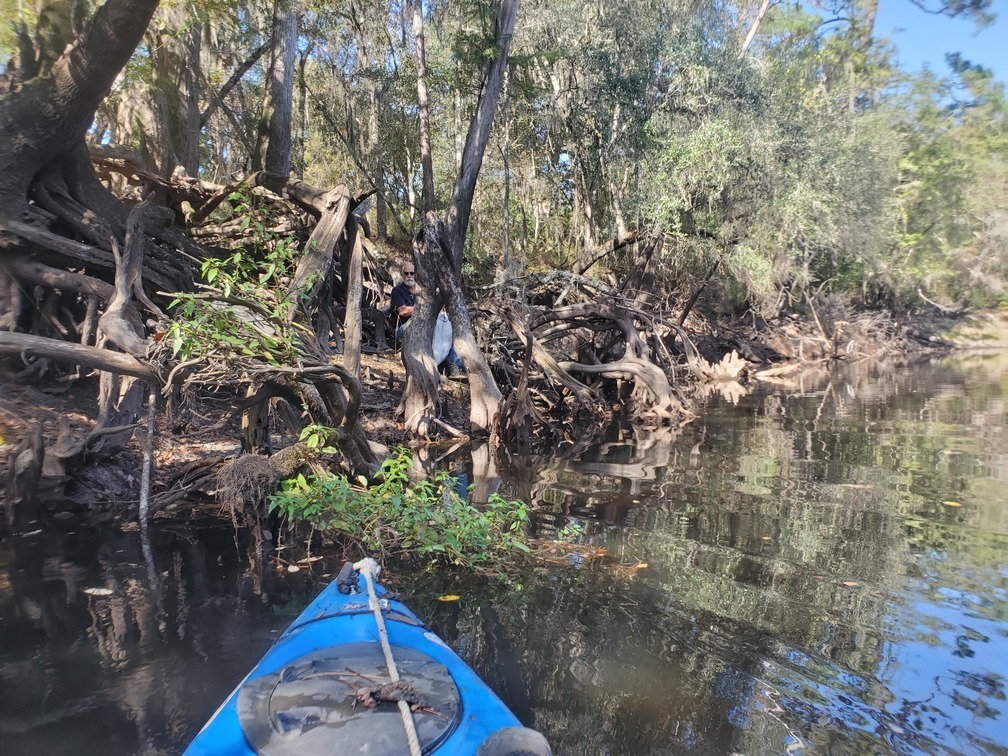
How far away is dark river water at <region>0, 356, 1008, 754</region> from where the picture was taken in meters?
3.66

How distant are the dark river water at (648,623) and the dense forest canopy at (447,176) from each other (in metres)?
1.72

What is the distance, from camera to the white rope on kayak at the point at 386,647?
2516mm

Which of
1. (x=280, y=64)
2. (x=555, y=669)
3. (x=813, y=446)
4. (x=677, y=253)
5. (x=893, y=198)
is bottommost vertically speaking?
(x=555, y=669)

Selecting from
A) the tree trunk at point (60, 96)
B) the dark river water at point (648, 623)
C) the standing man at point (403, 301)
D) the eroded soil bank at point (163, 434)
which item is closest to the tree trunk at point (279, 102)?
the tree trunk at point (60, 96)

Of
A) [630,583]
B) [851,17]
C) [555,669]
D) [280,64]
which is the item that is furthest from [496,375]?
[851,17]

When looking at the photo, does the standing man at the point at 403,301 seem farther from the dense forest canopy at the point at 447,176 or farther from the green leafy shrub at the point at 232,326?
the green leafy shrub at the point at 232,326

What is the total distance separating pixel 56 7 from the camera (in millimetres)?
8461

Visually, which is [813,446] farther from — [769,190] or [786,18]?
[786,18]

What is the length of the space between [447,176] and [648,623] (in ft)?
73.9

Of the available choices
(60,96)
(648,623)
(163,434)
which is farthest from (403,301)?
(648,623)

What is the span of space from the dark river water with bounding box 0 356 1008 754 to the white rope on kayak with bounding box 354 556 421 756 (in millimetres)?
914

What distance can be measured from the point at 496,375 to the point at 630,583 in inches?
321

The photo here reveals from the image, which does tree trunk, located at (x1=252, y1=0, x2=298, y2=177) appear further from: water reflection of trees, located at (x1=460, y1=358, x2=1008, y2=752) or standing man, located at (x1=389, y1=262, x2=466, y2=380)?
water reflection of trees, located at (x1=460, y1=358, x2=1008, y2=752)

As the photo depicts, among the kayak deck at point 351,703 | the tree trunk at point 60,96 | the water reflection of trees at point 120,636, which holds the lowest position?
the water reflection of trees at point 120,636
